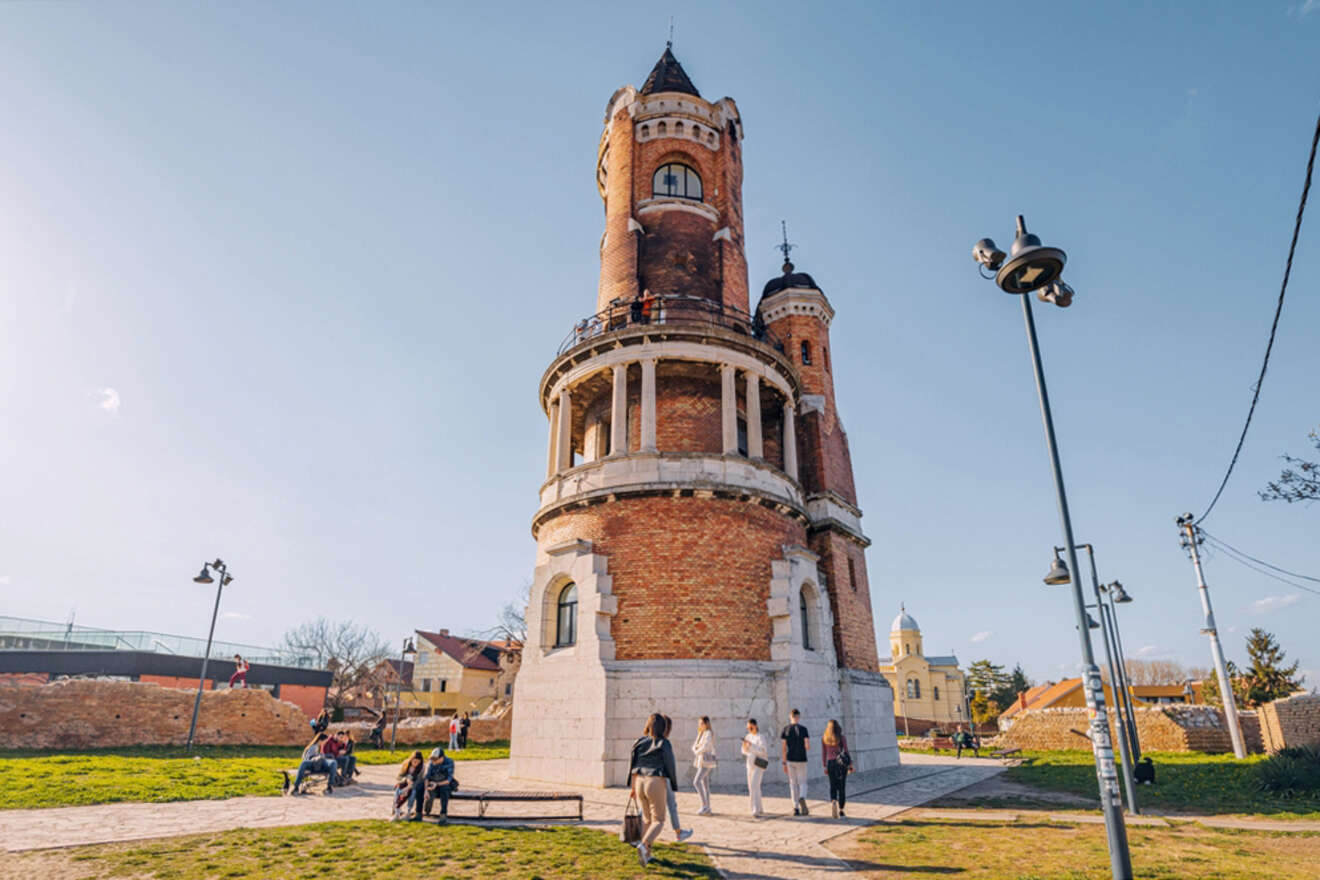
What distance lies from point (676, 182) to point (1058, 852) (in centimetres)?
2209

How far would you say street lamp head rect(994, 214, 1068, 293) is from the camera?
22.4 feet

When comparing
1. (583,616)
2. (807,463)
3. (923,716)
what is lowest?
(923,716)

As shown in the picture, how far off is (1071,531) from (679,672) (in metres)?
10.6

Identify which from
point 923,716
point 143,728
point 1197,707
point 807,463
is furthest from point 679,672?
point 923,716

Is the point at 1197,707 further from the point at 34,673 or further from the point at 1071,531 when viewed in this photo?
the point at 34,673

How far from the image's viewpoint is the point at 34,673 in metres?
31.3

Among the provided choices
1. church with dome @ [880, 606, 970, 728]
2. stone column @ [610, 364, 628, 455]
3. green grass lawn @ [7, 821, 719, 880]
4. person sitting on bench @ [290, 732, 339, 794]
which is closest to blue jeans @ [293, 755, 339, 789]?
person sitting on bench @ [290, 732, 339, 794]

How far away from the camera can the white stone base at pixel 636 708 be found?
49.8ft

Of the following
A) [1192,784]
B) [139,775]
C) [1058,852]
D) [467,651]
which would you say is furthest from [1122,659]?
[467,651]

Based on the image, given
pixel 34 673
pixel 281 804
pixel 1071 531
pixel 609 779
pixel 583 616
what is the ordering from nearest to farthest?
1. pixel 1071 531
2. pixel 281 804
3. pixel 609 779
4. pixel 583 616
5. pixel 34 673

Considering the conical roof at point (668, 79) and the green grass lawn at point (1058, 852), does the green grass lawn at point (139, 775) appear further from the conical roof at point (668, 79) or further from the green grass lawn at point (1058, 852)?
the conical roof at point (668, 79)

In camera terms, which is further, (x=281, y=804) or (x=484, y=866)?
(x=281, y=804)

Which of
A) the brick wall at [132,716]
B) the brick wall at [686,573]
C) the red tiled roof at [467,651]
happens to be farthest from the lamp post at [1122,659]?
the red tiled roof at [467,651]

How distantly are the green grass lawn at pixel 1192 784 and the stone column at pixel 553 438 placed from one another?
14.6 meters
